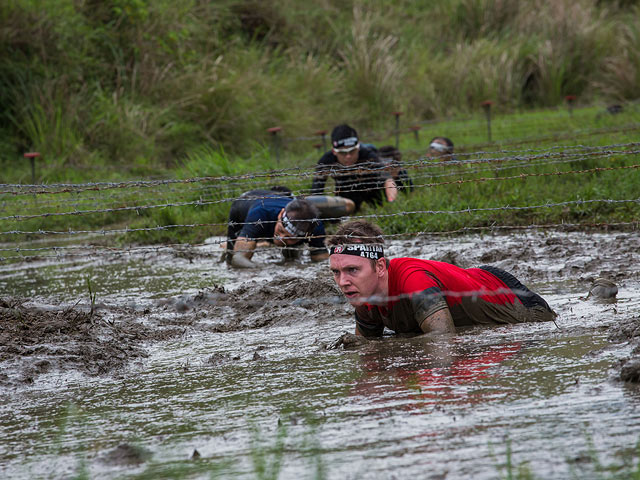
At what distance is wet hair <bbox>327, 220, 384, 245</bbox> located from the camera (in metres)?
5.25

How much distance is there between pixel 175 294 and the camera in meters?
7.93

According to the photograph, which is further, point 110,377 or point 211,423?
point 110,377

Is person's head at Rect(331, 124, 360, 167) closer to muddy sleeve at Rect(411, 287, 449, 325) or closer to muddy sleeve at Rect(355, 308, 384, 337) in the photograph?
muddy sleeve at Rect(355, 308, 384, 337)

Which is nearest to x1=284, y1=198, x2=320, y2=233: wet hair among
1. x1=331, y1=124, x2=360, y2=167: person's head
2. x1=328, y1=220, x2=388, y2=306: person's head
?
x1=331, y1=124, x2=360, y2=167: person's head

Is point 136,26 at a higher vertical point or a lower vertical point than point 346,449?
higher

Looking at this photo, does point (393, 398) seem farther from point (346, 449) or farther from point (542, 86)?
point (542, 86)

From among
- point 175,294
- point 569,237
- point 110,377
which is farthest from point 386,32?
point 110,377

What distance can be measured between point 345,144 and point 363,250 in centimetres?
550

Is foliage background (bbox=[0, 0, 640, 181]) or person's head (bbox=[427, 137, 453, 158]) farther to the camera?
foliage background (bbox=[0, 0, 640, 181])

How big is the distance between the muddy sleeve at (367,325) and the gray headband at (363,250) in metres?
0.45

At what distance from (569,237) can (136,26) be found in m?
12.5

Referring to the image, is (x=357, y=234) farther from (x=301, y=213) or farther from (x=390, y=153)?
(x=390, y=153)

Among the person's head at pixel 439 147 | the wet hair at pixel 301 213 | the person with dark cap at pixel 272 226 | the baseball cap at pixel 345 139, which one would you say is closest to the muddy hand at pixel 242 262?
the person with dark cap at pixel 272 226

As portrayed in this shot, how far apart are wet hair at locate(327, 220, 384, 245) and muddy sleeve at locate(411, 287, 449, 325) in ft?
1.42
